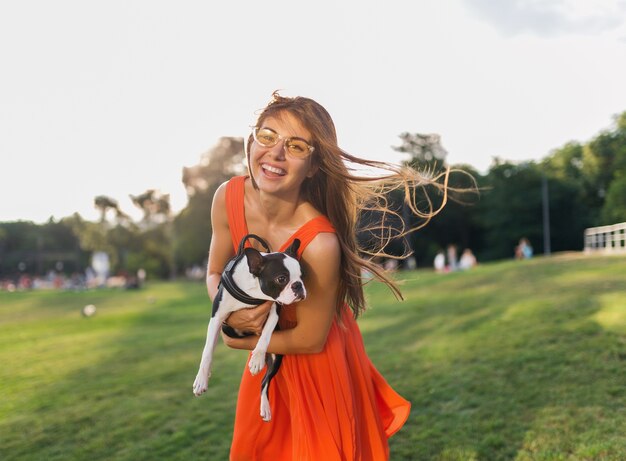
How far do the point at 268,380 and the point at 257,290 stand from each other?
1.95 ft

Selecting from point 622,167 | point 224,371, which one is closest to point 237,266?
point 224,371

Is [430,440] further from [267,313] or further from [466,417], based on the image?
[267,313]

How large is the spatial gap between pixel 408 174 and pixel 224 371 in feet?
23.7

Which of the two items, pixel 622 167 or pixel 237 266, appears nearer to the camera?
pixel 237 266

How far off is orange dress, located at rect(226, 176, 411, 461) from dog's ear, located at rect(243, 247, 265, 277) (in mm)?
276

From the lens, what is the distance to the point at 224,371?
30.5 feet

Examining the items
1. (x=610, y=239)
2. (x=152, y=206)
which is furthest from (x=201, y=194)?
(x=610, y=239)

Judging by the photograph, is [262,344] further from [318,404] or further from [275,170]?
[275,170]

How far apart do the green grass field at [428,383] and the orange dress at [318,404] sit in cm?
76

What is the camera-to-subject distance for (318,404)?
274 cm

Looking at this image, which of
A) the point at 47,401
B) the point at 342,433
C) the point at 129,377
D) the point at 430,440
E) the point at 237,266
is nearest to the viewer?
the point at 237,266

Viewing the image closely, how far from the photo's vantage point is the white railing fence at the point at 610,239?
81.7 feet

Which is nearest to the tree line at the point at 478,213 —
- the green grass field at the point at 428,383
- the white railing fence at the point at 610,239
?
the white railing fence at the point at 610,239

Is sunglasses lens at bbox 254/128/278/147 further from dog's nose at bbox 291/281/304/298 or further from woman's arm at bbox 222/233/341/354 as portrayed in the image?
dog's nose at bbox 291/281/304/298
